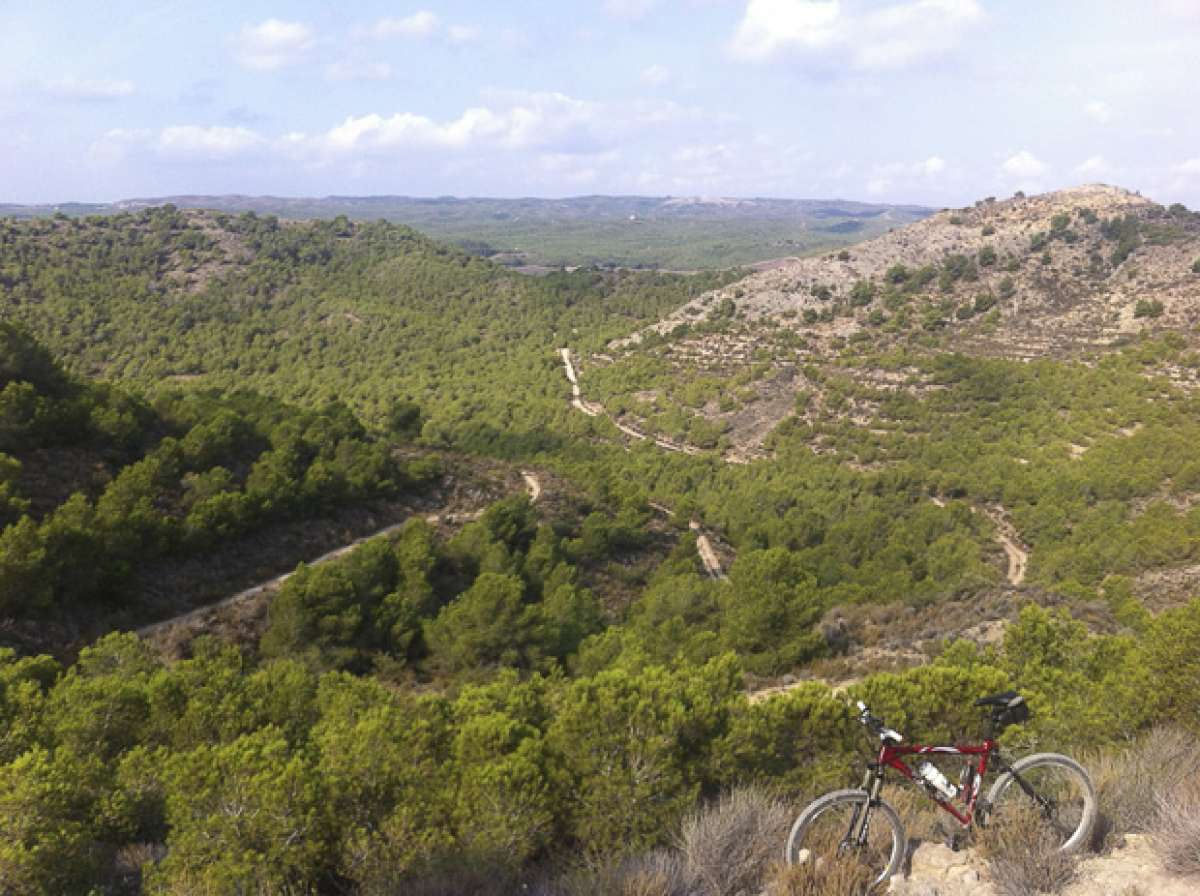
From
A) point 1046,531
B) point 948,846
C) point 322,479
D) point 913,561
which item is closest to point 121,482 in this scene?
point 322,479

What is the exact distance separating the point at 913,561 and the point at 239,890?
28.1 meters

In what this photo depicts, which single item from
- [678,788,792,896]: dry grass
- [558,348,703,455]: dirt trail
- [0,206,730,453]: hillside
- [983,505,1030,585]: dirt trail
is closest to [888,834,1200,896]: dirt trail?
[678,788,792,896]: dry grass

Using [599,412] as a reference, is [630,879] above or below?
above

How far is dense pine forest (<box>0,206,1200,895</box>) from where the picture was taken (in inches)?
235

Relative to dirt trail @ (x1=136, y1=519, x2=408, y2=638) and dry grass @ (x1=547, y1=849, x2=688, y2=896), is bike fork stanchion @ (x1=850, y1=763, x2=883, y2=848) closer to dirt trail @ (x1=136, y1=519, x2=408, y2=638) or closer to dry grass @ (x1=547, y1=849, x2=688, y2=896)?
dry grass @ (x1=547, y1=849, x2=688, y2=896)

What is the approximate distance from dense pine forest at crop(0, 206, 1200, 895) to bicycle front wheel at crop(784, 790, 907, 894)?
4.38 ft

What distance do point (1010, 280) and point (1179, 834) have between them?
7122 cm

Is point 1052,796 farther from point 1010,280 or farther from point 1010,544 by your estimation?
point 1010,280

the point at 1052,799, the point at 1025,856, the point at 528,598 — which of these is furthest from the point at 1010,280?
the point at 1025,856

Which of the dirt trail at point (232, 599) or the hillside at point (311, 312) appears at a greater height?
the hillside at point (311, 312)

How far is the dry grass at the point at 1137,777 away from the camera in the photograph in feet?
19.2

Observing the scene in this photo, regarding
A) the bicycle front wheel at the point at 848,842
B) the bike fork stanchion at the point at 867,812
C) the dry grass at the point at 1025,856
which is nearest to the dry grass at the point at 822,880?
the bicycle front wheel at the point at 848,842

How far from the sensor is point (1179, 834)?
17.3 ft

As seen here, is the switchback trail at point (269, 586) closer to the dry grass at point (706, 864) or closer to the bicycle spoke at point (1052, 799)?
the dry grass at point (706, 864)
